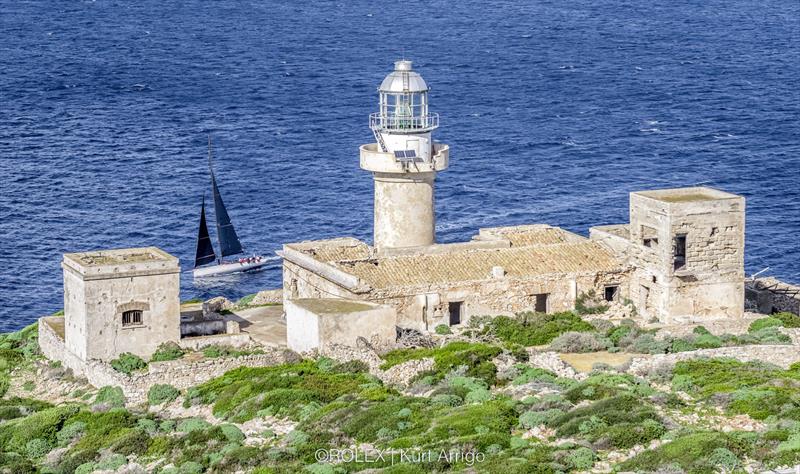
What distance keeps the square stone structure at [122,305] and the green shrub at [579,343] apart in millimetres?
13384

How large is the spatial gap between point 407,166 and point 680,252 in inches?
425

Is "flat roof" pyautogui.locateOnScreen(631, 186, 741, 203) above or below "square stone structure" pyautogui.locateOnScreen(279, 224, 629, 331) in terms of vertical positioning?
above

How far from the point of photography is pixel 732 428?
47344mm

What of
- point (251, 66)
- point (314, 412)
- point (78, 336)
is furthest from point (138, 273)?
point (251, 66)

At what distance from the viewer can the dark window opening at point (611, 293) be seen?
215 ft

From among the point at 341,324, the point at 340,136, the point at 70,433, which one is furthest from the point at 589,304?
the point at 340,136

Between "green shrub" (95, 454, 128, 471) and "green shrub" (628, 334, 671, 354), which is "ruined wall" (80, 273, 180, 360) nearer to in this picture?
"green shrub" (95, 454, 128, 471)

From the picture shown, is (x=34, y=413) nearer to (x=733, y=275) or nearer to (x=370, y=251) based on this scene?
(x=370, y=251)

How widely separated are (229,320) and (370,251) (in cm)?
633

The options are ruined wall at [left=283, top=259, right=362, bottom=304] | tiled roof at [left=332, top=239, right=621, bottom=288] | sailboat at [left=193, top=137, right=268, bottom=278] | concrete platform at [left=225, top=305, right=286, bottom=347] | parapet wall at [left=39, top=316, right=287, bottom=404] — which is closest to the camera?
parapet wall at [left=39, top=316, right=287, bottom=404]

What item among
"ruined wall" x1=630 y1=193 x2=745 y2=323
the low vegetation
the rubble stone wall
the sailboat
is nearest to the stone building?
"ruined wall" x1=630 y1=193 x2=745 y2=323

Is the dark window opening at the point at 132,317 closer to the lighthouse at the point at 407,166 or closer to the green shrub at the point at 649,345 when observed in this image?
the lighthouse at the point at 407,166

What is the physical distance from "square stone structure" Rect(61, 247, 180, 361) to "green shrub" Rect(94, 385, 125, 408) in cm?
260

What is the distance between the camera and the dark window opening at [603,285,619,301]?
65.6m
